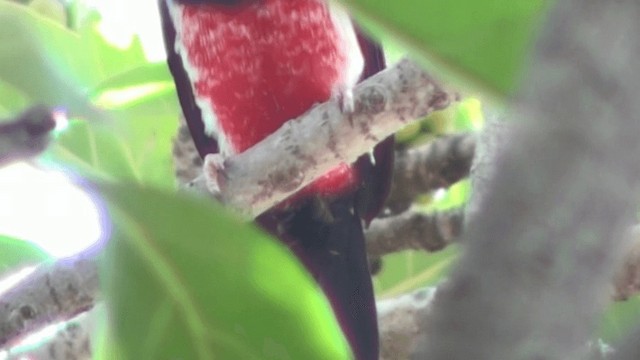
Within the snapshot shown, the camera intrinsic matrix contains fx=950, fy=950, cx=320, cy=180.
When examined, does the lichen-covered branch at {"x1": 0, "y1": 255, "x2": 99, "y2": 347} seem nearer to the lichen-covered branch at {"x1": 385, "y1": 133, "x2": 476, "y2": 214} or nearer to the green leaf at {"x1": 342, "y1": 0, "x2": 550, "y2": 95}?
the green leaf at {"x1": 342, "y1": 0, "x2": 550, "y2": 95}

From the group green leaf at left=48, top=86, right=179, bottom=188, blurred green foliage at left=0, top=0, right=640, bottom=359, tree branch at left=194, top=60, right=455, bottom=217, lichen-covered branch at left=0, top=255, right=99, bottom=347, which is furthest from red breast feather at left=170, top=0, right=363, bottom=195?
blurred green foliage at left=0, top=0, right=640, bottom=359

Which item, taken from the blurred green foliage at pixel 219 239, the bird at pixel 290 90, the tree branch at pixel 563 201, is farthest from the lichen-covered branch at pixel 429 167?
the tree branch at pixel 563 201

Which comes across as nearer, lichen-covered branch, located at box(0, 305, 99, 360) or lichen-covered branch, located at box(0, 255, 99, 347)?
lichen-covered branch, located at box(0, 255, 99, 347)

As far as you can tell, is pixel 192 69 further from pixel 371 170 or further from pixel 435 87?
pixel 435 87

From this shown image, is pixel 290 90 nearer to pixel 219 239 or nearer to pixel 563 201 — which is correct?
pixel 219 239

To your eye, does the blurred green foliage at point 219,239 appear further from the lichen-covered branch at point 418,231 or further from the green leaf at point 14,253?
the lichen-covered branch at point 418,231
